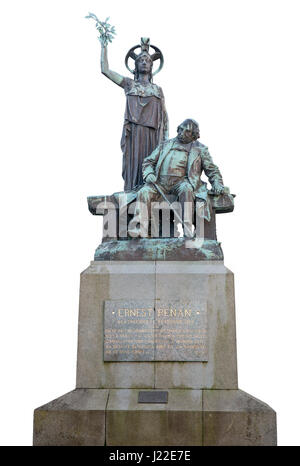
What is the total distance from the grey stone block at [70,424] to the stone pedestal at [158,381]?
0.05ft

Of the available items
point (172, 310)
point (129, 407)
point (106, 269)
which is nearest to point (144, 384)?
point (129, 407)

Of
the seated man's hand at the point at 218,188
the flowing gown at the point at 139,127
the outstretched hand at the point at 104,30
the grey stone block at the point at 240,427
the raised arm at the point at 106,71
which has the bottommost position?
the grey stone block at the point at 240,427

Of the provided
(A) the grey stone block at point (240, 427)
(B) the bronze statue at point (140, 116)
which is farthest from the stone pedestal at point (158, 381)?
(B) the bronze statue at point (140, 116)

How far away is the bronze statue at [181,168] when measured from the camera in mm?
10281

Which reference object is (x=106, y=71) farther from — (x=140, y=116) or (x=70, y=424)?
(x=70, y=424)

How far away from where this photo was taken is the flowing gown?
439 inches

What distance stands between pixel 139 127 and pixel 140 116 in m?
0.21

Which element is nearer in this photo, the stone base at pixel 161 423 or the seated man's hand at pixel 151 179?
the stone base at pixel 161 423

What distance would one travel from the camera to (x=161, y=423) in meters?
8.59

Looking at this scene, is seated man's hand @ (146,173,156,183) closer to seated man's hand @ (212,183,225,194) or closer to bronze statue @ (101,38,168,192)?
bronze statue @ (101,38,168,192)

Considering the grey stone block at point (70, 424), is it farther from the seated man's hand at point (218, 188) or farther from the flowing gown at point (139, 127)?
the flowing gown at point (139, 127)

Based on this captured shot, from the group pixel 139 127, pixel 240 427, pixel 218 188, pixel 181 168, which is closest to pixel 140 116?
pixel 139 127

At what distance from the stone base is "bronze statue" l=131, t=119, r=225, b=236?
3.19m
